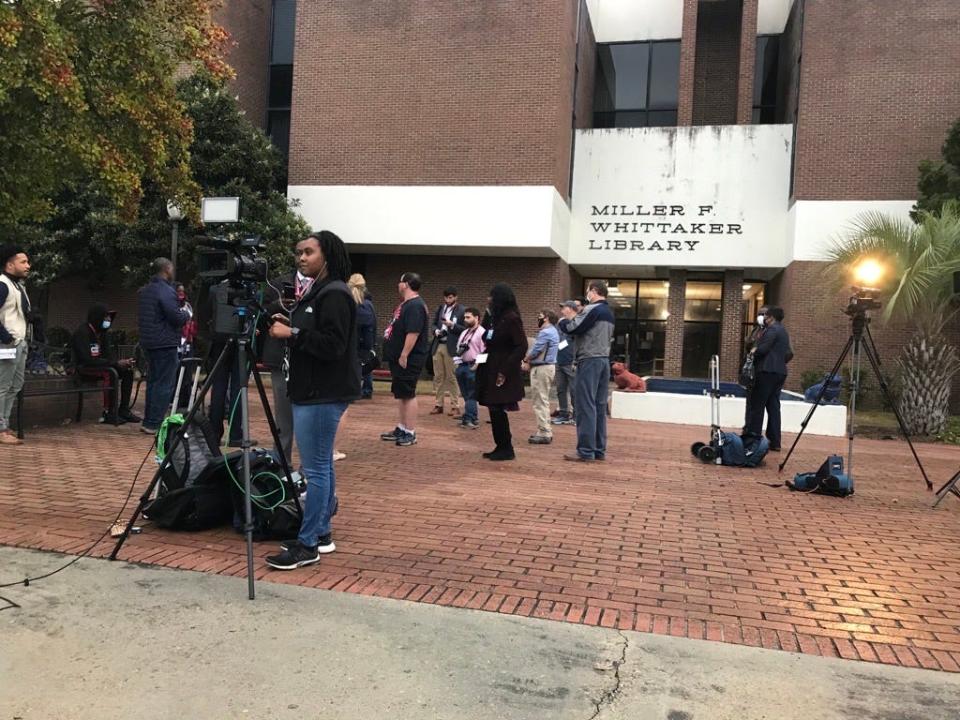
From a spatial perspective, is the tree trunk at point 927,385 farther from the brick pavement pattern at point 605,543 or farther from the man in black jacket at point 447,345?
the man in black jacket at point 447,345

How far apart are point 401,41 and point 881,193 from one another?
13865 millimetres

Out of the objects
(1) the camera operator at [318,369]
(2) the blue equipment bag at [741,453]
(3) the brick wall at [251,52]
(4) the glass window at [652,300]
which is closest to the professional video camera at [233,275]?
(1) the camera operator at [318,369]

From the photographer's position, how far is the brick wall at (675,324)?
2222 centimetres

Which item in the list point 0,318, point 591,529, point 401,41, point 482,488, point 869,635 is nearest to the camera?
point 869,635

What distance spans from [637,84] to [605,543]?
74.2 ft

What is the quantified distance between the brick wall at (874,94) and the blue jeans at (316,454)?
1865 centimetres

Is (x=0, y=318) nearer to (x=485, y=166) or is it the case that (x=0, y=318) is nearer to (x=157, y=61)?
(x=157, y=61)

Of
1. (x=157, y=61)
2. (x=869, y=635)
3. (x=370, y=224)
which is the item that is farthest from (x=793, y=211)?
(x=869, y=635)

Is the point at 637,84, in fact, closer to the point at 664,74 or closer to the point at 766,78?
the point at 664,74

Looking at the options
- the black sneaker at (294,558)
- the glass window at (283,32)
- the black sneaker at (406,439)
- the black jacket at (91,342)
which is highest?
the glass window at (283,32)

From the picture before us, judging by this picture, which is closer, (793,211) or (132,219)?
(132,219)

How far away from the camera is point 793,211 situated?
1967cm

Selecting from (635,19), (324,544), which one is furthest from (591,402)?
(635,19)

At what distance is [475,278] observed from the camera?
2189cm
